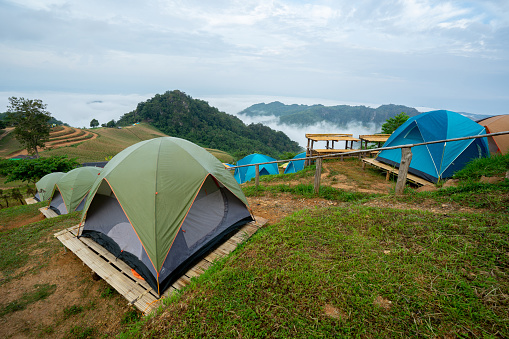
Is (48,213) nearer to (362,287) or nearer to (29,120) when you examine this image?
(362,287)

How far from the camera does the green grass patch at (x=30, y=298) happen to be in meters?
3.59

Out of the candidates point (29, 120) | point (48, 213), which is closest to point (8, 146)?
point (29, 120)

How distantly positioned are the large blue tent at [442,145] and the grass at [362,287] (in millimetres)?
4408

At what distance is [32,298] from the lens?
12.5 ft

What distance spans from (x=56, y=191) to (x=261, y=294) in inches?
473

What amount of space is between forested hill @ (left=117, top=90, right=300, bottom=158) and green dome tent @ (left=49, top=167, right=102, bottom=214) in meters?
65.1

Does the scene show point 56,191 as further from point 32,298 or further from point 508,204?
point 508,204

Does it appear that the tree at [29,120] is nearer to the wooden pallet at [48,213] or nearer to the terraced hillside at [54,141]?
the terraced hillside at [54,141]

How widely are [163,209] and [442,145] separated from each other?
27.4 feet

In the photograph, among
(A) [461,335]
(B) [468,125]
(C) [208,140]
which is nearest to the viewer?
(A) [461,335]

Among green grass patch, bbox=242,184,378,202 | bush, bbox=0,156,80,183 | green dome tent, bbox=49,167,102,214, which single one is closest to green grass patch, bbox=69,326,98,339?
green grass patch, bbox=242,184,378,202

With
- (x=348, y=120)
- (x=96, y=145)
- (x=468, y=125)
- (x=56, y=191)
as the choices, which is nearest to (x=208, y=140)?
(x=96, y=145)

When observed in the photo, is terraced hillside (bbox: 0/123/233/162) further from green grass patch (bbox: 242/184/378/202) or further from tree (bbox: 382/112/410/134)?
green grass patch (bbox: 242/184/378/202)

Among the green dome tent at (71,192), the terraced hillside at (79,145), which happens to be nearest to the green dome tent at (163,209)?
the green dome tent at (71,192)
